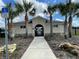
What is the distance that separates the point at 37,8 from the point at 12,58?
31433mm

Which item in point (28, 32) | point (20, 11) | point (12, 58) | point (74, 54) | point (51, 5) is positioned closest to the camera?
point (12, 58)

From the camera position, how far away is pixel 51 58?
14188mm

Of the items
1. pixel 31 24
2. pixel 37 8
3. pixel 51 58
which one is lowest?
pixel 51 58

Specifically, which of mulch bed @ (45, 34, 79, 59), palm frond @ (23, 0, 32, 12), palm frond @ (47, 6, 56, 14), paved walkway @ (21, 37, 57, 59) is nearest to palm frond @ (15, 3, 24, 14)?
palm frond @ (23, 0, 32, 12)

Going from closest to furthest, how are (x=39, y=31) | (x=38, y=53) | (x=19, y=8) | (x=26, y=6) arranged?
1. (x=38, y=53)
2. (x=19, y=8)
3. (x=26, y=6)
4. (x=39, y=31)

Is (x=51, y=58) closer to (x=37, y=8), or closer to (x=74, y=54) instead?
(x=74, y=54)

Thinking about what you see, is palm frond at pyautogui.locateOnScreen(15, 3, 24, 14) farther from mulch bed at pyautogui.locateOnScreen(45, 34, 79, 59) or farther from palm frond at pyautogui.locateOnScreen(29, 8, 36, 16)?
mulch bed at pyautogui.locateOnScreen(45, 34, 79, 59)

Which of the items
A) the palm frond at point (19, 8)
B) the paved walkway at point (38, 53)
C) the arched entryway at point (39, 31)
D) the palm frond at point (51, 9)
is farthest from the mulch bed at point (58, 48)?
the arched entryway at point (39, 31)

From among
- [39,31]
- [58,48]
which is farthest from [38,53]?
[39,31]

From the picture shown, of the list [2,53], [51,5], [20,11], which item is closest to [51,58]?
[2,53]

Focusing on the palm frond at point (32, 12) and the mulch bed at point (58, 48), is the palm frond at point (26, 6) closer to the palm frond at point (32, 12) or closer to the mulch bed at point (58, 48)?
the palm frond at point (32, 12)

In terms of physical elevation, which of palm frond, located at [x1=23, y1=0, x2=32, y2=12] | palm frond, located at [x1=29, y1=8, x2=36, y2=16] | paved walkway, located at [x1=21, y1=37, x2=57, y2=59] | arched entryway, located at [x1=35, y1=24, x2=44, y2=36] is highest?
palm frond, located at [x1=23, y1=0, x2=32, y2=12]

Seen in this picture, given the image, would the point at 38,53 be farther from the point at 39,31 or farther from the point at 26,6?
the point at 39,31

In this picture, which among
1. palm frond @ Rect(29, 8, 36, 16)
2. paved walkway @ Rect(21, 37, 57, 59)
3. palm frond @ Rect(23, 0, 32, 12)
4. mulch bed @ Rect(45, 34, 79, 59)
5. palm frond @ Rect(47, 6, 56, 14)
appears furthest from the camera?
palm frond @ Rect(29, 8, 36, 16)
